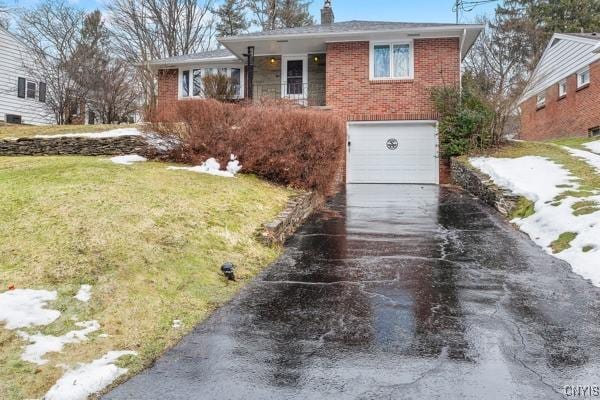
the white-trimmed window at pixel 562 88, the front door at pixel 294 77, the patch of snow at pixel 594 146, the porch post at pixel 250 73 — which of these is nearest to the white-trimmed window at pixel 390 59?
the front door at pixel 294 77

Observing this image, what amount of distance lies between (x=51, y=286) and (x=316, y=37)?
46.2ft

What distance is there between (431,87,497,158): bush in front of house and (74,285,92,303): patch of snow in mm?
13118

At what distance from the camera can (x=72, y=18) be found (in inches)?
1016

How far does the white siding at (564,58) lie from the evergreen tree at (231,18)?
19064 mm

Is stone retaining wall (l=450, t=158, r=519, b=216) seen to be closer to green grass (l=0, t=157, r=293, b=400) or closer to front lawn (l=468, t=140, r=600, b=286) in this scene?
front lawn (l=468, t=140, r=600, b=286)

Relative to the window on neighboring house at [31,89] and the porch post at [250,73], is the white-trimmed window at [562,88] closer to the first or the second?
the porch post at [250,73]

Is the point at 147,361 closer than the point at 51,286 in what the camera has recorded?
Yes

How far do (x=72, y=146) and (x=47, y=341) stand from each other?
31.4ft

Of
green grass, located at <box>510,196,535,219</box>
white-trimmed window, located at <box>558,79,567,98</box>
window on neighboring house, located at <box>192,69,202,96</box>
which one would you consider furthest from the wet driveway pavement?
white-trimmed window, located at <box>558,79,567,98</box>

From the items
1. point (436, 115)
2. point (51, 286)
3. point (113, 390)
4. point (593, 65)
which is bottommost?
point (113, 390)

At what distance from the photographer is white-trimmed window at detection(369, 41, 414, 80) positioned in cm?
1631

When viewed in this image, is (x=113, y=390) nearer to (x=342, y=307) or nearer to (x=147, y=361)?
→ (x=147, y=361)

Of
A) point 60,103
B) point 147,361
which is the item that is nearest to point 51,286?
point 147,361

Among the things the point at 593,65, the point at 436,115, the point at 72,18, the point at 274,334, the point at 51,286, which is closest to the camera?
the point at 274,334
